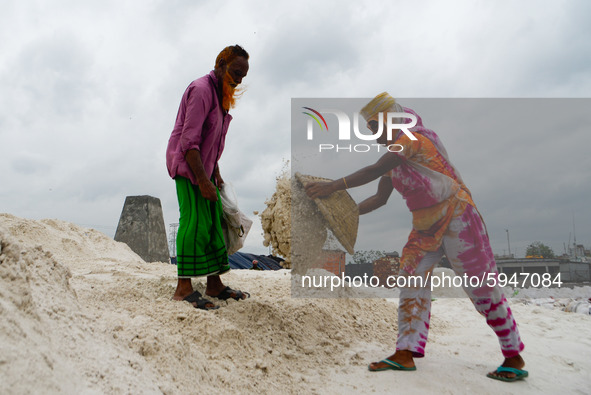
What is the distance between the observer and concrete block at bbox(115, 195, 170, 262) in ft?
24.2

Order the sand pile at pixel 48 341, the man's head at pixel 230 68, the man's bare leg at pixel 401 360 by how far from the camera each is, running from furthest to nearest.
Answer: the man's head at pixel 230 68
the man's bare leg at pixel 401 360
the sand pile at pixel 48 341

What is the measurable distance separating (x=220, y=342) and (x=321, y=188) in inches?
44.8

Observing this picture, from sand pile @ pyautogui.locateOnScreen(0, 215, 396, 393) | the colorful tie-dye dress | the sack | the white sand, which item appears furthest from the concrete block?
the colorful tie-dye dress

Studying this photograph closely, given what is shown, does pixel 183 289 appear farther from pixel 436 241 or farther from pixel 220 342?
pixel 436 241

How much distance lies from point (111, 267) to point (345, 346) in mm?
2586

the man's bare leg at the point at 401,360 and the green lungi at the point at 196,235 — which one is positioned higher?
the green lungi at the point at 196,235

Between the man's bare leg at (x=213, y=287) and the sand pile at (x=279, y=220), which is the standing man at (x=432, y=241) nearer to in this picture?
the man's bare leg at (x=213, y=287)

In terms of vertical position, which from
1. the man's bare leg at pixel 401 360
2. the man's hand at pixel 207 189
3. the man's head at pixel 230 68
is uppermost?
the man's head at pixel 230 68

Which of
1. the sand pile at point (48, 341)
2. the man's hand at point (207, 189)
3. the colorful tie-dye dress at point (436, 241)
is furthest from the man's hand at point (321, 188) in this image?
the sand pile at point (48, 341)

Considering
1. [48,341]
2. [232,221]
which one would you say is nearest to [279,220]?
[232,221]

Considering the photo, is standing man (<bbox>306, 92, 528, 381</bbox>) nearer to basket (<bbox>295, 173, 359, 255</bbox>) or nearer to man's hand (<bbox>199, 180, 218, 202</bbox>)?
basket (<bbox>295, 173, 359, 255</bbox>)

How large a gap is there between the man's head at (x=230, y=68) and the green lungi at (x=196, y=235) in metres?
0.69

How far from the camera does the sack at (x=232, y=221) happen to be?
3115mm

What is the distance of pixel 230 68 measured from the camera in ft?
9.64
